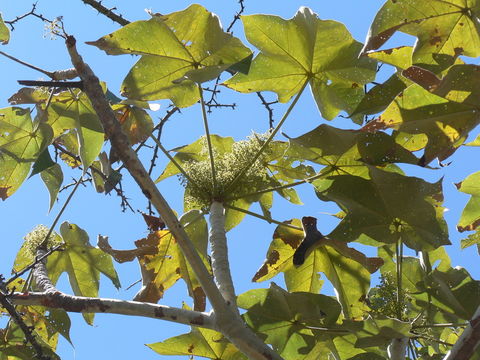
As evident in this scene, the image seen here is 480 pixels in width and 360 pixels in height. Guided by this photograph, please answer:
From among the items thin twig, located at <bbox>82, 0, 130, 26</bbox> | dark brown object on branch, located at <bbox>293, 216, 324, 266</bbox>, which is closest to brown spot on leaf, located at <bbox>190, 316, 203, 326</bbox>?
dark brown object on branch, located at <bbox>293, 216, 324, 266</bbox>

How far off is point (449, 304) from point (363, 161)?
0.61 metres

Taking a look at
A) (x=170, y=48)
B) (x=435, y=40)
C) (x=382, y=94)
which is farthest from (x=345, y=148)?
(x=170, y=48)

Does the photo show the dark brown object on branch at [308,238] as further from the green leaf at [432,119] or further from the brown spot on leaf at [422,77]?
the brown spot on leaf at [422,77]

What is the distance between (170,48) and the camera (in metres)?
2.00

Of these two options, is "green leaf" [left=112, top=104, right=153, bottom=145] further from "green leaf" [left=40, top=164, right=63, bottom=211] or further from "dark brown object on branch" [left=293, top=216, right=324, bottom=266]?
"dark brown object on branch" [left=293, top=216, right=324, bottom=266]

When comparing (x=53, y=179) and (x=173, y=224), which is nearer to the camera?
(x=173, y=224)

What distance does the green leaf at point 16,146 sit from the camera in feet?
7.43

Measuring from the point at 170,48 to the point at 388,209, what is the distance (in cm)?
85

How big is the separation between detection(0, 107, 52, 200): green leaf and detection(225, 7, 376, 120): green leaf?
2.52ft

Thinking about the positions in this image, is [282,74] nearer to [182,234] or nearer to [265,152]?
[265,152]

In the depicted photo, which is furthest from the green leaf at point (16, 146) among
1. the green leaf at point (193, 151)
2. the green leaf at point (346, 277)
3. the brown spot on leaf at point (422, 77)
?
the brown spot on leaf at point (422, 77)

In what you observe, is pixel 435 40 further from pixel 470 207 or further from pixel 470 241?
pixel 470 241

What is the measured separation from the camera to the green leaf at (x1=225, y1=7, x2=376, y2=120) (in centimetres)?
195

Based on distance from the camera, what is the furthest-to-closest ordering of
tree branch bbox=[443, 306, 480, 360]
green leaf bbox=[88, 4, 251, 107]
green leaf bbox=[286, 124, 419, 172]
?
1. green leaf bbox=[88, 4, 251, 107]
2. green leaf bbox=[286, 124, 419, 172]
3. tree branch bbox=[443, 306, 480, 360]
